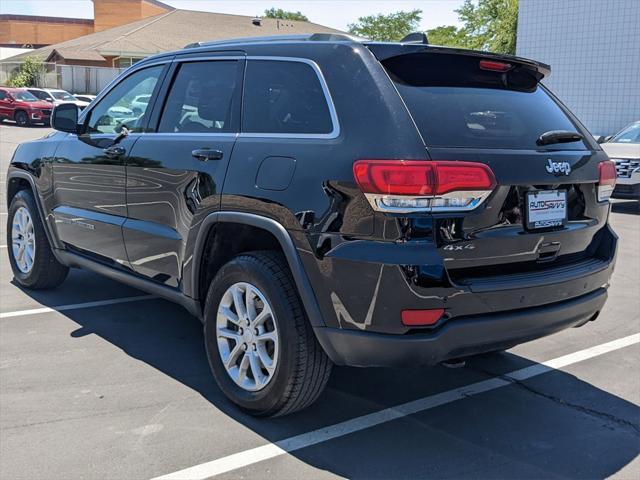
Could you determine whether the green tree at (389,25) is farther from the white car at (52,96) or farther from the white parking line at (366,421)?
the white parking line at (366,421)

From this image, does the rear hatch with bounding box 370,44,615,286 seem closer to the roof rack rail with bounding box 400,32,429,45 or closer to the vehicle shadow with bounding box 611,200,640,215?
the roof rack rail with bounding box 400,32,429,45

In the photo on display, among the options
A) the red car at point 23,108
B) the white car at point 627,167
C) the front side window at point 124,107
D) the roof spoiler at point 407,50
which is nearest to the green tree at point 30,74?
the red car at point 23,108

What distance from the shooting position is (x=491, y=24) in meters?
39.9

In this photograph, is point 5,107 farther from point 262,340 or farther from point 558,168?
point 558,168

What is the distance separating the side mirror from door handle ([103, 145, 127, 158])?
0.56 m

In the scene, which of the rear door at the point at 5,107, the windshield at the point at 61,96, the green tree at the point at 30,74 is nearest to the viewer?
the rear door at the point at 5,107

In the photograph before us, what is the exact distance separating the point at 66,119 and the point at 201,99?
58.5 inches

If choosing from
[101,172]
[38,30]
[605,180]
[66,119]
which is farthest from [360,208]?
[38,30]

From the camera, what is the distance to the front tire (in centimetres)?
348

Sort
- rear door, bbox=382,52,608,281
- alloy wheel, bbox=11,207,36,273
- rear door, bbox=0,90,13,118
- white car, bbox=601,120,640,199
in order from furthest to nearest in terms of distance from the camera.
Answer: rear door, bbox=0,90,13,118
white car, bbox=601,120,640,199
alloy wheel, bbox=11,207,36,273
rear door, bbox=382,52,608,281

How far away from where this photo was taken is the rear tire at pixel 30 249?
19.4ft

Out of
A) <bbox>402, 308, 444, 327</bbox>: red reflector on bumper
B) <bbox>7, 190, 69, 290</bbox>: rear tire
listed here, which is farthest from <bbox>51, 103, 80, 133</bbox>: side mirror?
<bbox>402, 308, 444, 327</bbox>: red reflector on bumper

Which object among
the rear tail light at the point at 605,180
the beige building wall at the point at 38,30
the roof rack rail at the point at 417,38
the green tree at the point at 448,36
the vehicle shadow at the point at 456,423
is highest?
the beige building wall at the point at 38,30

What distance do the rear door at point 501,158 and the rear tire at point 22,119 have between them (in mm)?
30753
